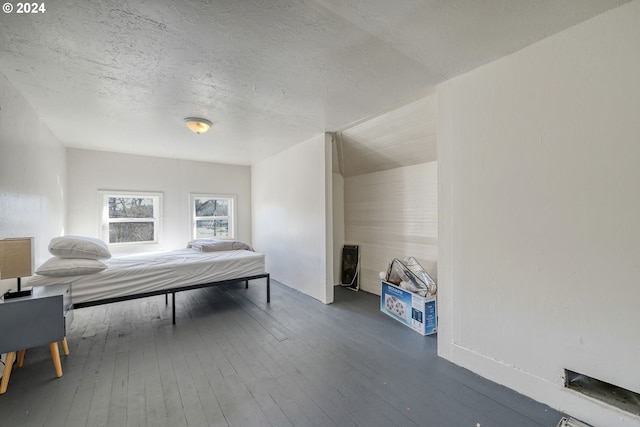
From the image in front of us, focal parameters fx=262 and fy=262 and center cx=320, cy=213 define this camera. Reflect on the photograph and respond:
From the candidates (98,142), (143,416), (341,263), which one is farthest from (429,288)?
(98,142)

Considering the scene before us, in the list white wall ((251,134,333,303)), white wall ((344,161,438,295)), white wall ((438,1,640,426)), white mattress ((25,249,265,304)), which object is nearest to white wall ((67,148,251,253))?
white wall ((251,134,333,303))

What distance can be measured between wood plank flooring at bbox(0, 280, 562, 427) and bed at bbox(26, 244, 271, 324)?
1.29ft

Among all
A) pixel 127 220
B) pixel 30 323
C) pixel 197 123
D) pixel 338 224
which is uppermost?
pixel 197 123

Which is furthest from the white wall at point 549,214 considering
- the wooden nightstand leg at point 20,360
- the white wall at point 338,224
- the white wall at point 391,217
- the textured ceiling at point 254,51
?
the wooden nightstand leg at point 20,360

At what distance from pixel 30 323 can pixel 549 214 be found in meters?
3.52

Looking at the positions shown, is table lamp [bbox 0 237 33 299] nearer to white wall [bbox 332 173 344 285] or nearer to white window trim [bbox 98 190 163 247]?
white window trim [bbox 98 190 163 247]

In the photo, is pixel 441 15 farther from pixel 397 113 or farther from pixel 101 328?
pixel 101 328

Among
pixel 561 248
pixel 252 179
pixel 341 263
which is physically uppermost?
pixel 252 179

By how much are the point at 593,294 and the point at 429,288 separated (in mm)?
1436

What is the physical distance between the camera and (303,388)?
1.86 meters

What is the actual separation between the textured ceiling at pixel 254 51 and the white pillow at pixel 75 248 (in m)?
1.39

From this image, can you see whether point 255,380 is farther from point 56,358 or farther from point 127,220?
point 127,220

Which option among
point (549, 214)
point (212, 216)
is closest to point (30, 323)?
point (549, 214)

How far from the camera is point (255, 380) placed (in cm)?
196
